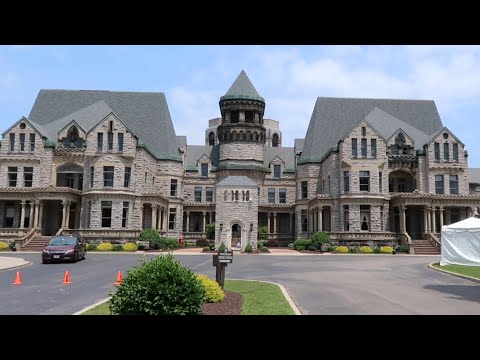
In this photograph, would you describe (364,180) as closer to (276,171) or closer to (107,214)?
(276,171)

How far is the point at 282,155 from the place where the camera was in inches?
2687

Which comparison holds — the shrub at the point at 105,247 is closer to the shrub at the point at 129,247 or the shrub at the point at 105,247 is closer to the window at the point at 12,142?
the shrub at the point at 129,247

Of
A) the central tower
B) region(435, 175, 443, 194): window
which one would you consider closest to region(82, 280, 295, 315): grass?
region(435, 175, 443, 194): window

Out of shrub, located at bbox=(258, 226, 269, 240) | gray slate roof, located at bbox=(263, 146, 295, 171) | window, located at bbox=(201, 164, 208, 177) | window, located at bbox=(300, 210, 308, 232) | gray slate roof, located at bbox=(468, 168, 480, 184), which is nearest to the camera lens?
window, located at bbox=(300, 210, 308, 232)

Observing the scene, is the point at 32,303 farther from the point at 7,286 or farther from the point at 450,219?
the point at 450,219

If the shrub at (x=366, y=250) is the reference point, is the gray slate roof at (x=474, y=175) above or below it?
above

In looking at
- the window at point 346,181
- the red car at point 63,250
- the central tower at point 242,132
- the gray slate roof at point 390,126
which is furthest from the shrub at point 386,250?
the red car at point 63,250

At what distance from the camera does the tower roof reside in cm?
6197

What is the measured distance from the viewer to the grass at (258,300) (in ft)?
38.4

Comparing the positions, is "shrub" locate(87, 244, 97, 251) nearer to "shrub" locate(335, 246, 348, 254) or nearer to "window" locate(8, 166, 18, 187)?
"window" locate(8, 166, 18, 187)

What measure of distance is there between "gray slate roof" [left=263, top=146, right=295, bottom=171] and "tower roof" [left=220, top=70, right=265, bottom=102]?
908 cm

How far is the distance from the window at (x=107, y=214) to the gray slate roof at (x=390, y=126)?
33.7 m
